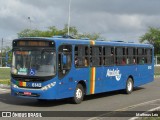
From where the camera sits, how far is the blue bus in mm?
16234

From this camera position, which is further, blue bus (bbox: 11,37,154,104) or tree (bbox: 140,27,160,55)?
tree (bbox: 140,27,160,55)

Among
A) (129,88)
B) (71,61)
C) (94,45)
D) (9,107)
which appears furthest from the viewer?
(129,88)

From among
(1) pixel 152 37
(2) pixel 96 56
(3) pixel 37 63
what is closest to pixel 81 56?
(2) pixel 96 56

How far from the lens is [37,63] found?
53.5 ft

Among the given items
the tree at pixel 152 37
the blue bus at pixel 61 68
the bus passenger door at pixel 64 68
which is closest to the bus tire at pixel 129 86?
the blue bus at pixel 61 68

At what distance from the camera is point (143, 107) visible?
641 inches

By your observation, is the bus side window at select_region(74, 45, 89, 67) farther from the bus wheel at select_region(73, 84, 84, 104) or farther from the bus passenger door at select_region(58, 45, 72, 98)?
the bus wheel at select_region(73, 84, 84, 104)

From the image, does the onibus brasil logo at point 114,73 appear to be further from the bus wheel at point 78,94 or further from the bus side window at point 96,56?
the bus wheel at point 78,94

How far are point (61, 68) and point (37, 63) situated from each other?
92cm

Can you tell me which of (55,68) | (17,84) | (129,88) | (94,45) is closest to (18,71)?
(17,84)

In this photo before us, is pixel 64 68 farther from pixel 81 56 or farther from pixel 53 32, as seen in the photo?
pixel 53 32

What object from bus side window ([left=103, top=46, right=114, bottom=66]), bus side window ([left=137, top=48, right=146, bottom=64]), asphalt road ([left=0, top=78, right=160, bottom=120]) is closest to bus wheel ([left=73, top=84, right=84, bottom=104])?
asphalt road ([left=0, top=78, right=160, bottom=120])

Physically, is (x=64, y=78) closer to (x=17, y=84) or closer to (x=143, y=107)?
(x=17, y=84)

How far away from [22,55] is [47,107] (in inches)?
87.0
